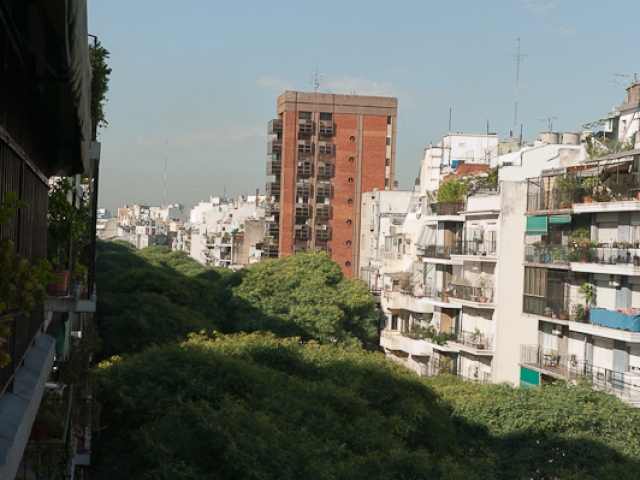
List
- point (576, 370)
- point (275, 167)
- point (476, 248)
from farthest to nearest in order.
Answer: point (275, 167) → point (476, 248) → point (576, 370)

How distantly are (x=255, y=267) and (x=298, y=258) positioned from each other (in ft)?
11.5

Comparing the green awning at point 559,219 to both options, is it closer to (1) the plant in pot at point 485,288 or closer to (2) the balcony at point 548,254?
(2) the balcony at point 548,254

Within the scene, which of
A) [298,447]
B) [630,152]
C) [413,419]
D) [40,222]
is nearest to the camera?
[40,222]

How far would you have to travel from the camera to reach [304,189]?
3162 inches

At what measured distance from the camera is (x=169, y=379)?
20.6 m

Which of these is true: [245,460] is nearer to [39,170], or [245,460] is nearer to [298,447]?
[298,447]

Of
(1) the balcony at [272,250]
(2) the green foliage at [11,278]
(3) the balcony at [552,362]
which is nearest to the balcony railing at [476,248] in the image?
(3) the balcony at [552,362]

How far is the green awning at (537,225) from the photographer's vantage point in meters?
35.9

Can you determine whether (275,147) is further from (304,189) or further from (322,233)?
(322,233)

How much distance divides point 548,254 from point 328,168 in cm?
4587

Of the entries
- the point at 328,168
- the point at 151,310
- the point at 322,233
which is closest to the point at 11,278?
the point at 151,310

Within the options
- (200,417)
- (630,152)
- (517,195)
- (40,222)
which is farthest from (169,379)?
(517,195)

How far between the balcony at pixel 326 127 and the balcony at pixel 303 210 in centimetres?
665

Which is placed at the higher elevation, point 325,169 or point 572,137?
point 325,169
